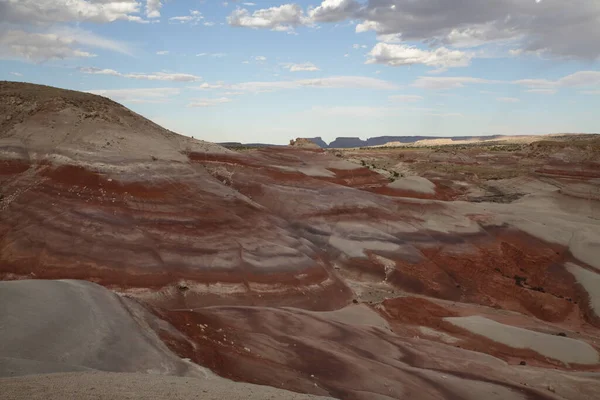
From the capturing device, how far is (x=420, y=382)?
15.7m

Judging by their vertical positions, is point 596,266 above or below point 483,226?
below

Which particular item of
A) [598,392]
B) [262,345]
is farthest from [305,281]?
[598,392]

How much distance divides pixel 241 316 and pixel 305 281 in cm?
741

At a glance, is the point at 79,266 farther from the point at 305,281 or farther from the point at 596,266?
the point at 596,266

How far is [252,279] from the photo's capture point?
2452cm

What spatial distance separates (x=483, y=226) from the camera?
3784 centimetres

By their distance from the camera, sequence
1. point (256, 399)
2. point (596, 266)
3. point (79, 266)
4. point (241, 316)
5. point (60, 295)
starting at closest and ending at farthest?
1. point (256, 399)
2. point (60, 295)
3. point (241, 316)
4. point (79, 266)
5. point (596, 266)

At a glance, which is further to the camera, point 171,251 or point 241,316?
point 171,251

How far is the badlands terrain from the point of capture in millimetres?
11688

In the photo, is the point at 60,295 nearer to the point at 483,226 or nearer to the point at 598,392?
the point at 598,392

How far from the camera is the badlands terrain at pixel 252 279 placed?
1169 cm

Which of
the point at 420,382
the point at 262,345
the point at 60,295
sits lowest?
the point at 420,382

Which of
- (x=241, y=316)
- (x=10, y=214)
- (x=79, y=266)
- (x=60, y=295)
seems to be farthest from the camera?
(x=10, y=214)

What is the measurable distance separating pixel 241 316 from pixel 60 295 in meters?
7.58
